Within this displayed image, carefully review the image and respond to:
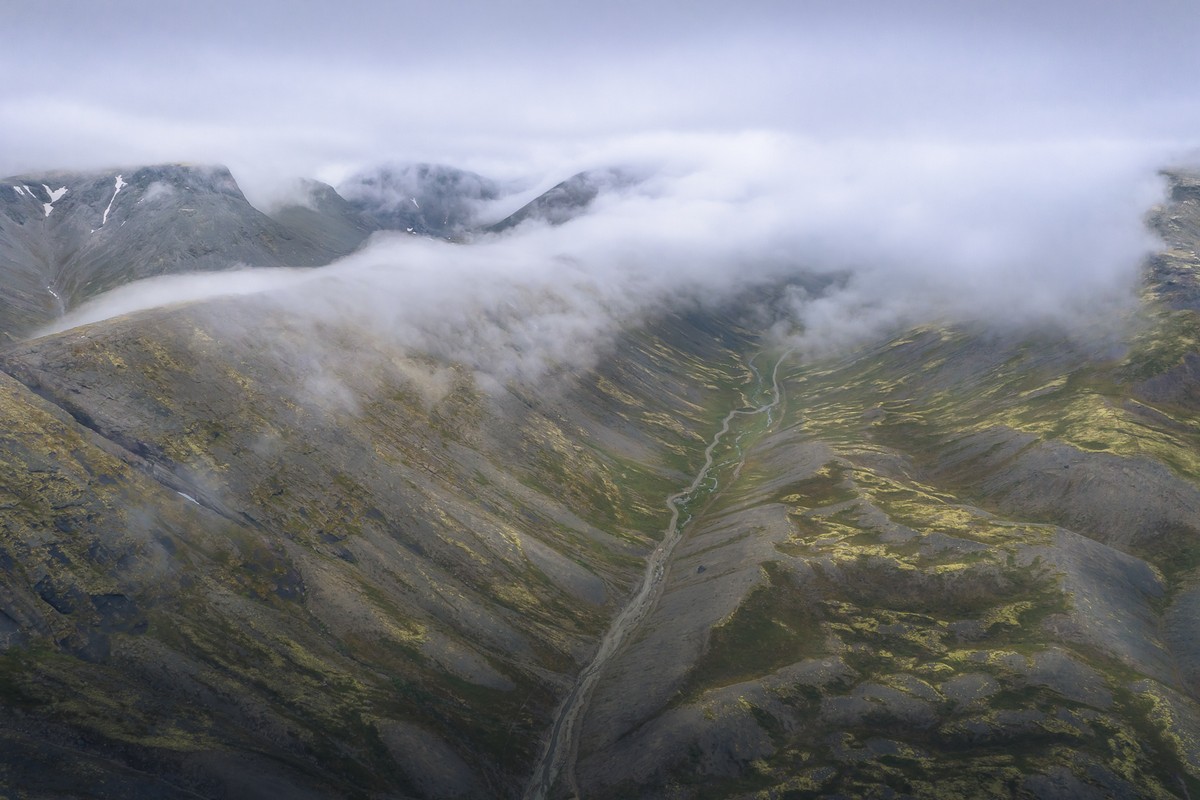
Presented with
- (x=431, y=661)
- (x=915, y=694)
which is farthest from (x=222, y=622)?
(x=915, y=694)

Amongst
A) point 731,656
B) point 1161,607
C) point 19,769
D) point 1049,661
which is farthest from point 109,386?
point 1161,607

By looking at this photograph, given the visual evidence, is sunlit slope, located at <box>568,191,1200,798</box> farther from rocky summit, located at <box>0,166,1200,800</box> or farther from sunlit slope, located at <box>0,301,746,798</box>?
sunlit slope, located at <box>0,301,746,798</box>

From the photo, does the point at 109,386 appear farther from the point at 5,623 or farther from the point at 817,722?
the point at 817,722

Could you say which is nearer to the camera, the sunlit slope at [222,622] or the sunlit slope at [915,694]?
the sunlit slope at [222,622]

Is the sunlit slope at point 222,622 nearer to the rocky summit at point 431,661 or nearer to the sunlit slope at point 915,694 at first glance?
the rocky summit at point 431,661

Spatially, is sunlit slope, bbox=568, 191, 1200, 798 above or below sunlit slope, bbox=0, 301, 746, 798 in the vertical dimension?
below

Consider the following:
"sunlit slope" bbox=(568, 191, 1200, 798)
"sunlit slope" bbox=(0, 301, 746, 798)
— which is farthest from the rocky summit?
"sunlit slope" bbox=(568, 191, 1200, 798)

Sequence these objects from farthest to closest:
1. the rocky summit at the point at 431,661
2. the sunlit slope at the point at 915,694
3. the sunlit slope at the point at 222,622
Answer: the sunlit slope at the point at 915,694 → the rocky summit at the point at 431,661 → the sunlit slope at the point at 222,622

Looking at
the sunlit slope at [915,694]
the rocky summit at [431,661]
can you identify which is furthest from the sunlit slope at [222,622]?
the sunlit slope at [915,694]

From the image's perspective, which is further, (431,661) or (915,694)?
(431,661)

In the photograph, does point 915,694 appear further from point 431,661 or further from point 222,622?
point 222,622

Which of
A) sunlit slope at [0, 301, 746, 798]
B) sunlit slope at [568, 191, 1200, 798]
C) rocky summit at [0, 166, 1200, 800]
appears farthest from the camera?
sunlit slope at [568, 191, 1200, 798]
